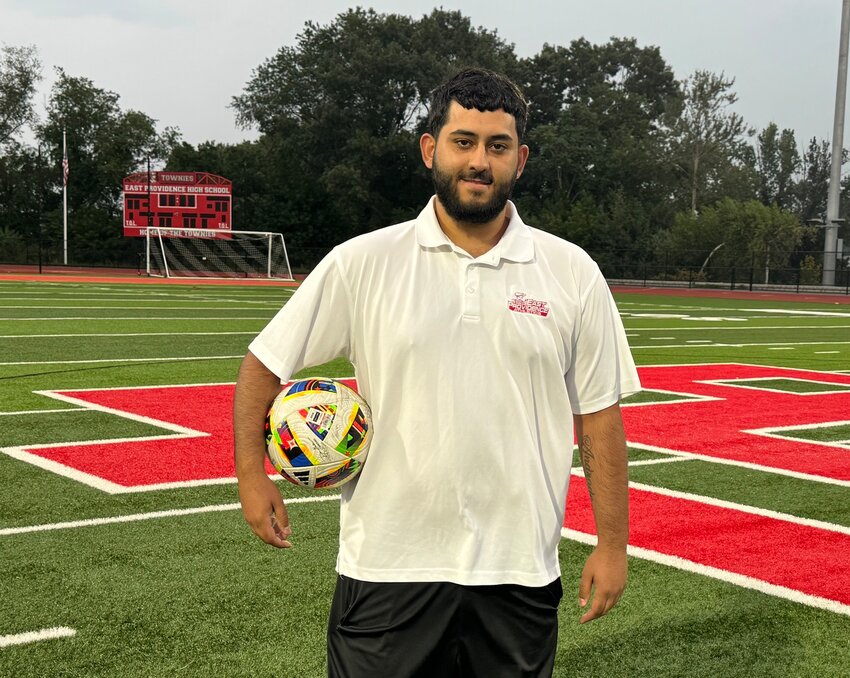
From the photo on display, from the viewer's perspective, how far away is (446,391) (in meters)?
2.45

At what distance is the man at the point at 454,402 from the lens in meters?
2.44

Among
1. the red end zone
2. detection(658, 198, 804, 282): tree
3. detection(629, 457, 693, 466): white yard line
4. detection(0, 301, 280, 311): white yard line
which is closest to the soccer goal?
detection(0, 301, 280, 311): white yard line

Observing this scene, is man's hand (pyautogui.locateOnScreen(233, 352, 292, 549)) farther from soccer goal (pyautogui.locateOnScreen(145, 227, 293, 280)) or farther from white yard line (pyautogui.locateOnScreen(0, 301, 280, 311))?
soccer goal (pyautogui.locateOnScreen(145, 227, 293, 280))

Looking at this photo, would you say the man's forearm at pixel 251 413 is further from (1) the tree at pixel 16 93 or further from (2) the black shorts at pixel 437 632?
(1) the tree at pixel 16 93

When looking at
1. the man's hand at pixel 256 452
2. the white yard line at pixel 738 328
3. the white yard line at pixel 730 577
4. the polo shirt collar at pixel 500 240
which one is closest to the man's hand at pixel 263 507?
the man's hand at pixel 256 452

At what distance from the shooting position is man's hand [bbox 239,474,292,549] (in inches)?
100.0

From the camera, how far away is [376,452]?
8.27 feet

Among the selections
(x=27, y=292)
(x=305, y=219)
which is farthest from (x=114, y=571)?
(x=305, y=219)

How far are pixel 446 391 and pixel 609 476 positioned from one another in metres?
0.53

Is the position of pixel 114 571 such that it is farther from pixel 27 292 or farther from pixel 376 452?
pixel 27 292

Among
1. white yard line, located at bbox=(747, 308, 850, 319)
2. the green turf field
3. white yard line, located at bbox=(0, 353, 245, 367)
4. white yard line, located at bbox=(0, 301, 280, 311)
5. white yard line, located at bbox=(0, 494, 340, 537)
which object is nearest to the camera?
the green turf field

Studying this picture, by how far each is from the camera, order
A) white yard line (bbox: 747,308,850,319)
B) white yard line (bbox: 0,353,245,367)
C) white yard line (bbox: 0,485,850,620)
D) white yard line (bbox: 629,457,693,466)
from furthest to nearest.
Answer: white yard line (bbox: 747,308,850,319)
white yard line (bbox: 0,353,245,367)
white yard line (bbox: 629,457,693,466)
white yard line (bbox: 0,485,850,620)

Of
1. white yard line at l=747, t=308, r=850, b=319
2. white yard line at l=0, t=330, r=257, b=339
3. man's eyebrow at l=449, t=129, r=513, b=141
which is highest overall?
man's eyebrow at l=449, t=129, r=513, b=141

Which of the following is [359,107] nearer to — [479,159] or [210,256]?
[210,256]
